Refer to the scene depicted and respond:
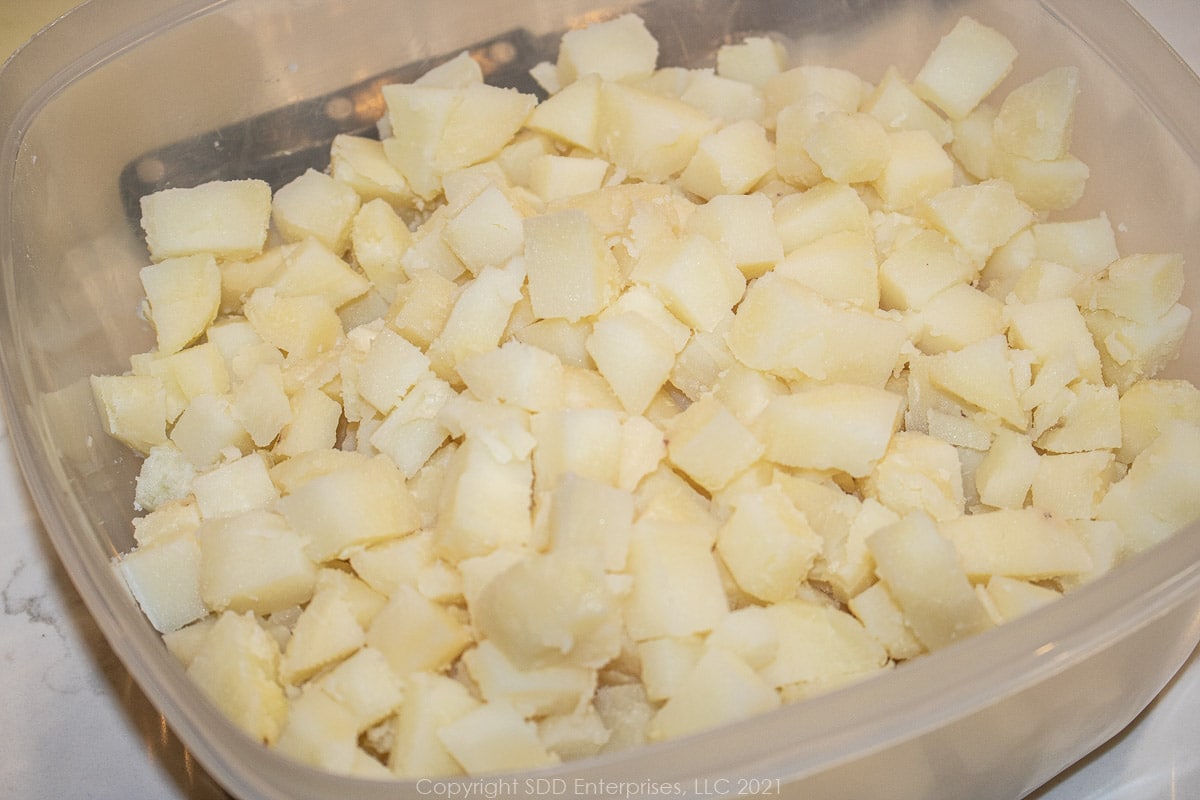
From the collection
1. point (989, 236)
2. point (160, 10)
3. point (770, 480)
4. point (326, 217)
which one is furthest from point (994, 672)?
point (160, 10)

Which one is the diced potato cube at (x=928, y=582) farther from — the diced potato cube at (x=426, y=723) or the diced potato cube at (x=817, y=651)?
the diced potato cube at (x=426, y=723)

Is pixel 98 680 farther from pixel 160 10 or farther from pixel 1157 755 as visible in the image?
pixel 1157 755

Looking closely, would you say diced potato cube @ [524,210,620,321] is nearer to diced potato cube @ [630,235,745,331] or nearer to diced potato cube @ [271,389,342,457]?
diced potato cube @ [630,235,745,331]

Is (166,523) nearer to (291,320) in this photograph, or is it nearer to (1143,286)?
(291,320)

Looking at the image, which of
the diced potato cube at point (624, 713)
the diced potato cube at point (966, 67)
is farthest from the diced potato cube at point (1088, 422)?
the diced potato cube at point (624, 713)

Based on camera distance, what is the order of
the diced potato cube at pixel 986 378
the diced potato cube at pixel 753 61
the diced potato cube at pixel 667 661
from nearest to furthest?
the diced potato cube at pixel 667 661 → the diced potato cube at pixel 986 378 → the diced potato cube at pixel 753 61
